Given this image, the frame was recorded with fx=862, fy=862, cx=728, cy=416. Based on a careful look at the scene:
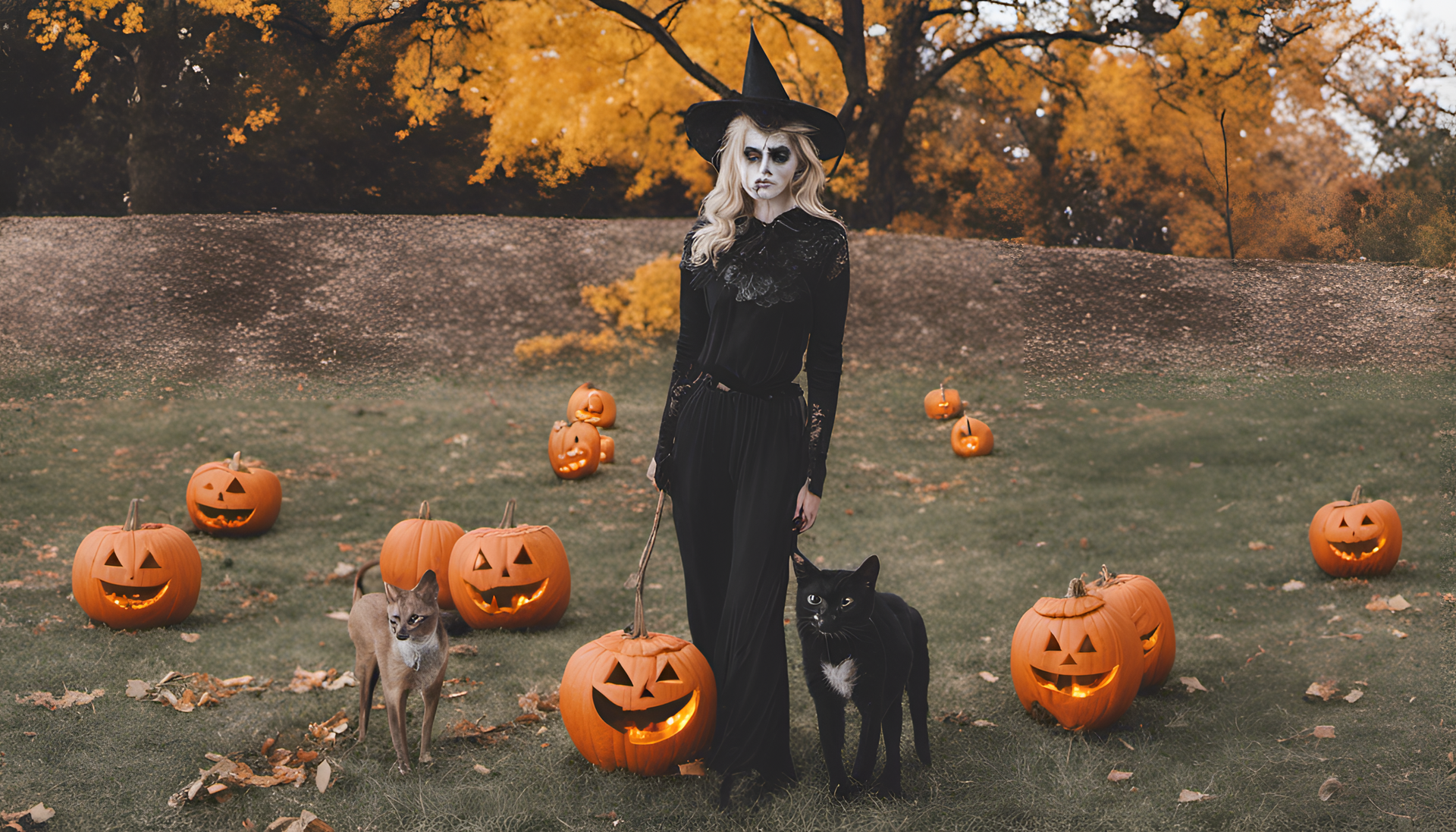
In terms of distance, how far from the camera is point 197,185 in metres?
14.8

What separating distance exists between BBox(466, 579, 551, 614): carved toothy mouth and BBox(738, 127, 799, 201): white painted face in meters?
3.06

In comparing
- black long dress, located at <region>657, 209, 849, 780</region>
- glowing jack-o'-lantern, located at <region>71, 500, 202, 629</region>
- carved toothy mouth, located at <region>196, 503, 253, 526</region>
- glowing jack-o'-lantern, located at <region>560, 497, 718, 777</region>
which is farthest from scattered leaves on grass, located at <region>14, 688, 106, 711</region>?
Result: black long dress, located at <region>657, 209, 849, 780</region>

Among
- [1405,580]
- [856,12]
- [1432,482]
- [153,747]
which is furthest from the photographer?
[856,12]

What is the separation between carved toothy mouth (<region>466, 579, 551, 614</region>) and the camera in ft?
17.4

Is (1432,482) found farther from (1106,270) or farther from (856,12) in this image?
(856,12)

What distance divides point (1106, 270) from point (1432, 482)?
6882mm

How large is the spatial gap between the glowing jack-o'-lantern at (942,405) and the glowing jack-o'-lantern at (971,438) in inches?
41.1

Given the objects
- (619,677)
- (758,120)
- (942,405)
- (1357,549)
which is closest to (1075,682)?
(619,677)

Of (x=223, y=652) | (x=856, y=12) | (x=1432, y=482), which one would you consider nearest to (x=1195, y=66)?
(x=856, y=12)

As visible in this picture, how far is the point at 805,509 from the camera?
344 centimetres

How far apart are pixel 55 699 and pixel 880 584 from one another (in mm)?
5048

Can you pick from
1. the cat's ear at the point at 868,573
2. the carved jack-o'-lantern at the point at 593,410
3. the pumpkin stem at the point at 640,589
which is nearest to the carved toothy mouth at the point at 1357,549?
the cat's ear at the point at 868,573

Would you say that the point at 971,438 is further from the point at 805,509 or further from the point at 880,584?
the point at 805,509

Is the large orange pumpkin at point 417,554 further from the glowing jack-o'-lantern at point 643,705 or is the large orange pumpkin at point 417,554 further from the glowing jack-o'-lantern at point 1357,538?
the glowing jack-o'-lantern at point 1357,538
